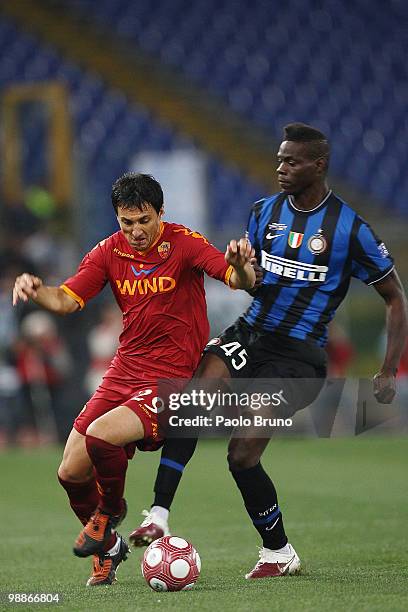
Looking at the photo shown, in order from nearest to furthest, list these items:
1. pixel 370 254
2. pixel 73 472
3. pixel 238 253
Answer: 1. pixel 238 253
2. pixel 73 472
3. pixel 370 254

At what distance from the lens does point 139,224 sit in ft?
16.5

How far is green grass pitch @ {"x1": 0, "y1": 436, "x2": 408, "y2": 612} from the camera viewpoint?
4.52 m

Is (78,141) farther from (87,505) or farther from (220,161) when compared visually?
(87,505)

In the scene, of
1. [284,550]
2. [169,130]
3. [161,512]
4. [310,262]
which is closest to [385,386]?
[310,262]

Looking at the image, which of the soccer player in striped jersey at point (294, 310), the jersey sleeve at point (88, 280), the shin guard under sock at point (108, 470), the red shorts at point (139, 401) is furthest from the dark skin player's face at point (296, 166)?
the shin guard under sock at point (108, 470)

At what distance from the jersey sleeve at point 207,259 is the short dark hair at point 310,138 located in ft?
2.13

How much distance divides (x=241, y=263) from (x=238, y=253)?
0.17ft

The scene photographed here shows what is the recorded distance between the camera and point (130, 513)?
8.25m

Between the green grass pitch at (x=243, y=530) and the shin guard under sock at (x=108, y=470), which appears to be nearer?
the green grass pitch at (x=243, y=530)

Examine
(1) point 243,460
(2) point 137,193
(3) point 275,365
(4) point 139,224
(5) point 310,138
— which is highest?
(5) point 310,138

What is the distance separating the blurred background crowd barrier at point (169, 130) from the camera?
40.9ft

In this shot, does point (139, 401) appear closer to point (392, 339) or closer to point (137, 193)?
point (137, 193)

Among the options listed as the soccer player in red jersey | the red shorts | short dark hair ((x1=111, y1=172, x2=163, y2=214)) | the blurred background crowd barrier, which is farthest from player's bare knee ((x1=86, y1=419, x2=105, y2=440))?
the blurred background crowd barrier

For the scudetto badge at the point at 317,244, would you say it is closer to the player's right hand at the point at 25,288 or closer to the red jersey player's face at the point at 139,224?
the red jersey player's face at the point at 139,224
